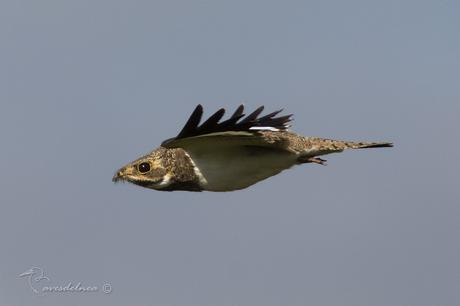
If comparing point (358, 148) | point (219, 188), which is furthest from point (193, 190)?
point (358, 148)

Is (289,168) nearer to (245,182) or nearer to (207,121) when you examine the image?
(245,182)

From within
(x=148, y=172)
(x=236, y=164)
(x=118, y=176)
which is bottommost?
(x=118, y=176)

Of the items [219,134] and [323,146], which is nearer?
[219,134]

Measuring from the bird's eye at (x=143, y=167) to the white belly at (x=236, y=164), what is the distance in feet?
3.86

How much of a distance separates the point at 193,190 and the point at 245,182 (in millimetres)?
1048

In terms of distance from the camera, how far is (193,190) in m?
21.4

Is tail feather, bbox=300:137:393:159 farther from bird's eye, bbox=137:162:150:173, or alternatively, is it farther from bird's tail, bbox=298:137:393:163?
bird's eye, bbox=137:162:150:173

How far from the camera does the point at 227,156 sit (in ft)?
68.2

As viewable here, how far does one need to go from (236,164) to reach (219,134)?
4.18 ft

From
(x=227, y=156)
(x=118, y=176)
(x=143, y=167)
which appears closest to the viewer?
(x=227, y=156)

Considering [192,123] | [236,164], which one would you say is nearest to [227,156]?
[236,164]

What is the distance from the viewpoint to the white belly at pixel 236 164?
20797 mm

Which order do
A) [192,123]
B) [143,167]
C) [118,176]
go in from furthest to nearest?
1. [118,176]
2. [143,167]
3. [192,123]

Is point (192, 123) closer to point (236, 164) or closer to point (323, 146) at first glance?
point (236, 164)
